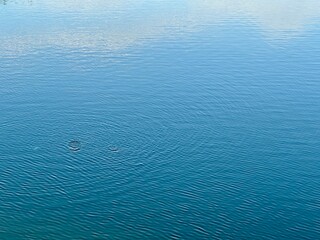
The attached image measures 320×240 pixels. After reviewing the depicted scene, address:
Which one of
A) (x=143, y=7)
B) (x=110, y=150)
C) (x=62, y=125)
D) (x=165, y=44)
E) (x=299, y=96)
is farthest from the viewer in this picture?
(x=143, y=7)

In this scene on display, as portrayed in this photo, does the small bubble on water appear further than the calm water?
Yes

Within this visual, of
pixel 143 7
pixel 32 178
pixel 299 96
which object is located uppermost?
pixel 143 7

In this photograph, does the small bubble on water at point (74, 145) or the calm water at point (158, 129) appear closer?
the calm water at point (158, 129)

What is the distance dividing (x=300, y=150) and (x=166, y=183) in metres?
9.29

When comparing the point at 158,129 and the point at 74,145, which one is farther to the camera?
the point at 158,129

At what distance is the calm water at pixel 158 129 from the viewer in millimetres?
26438

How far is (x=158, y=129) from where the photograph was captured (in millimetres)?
34281

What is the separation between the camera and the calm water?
86.7ft

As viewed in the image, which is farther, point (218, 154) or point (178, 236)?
point (218, 154)

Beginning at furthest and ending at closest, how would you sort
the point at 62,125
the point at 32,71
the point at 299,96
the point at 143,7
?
the point at 143,7, the point at 32,71, the point at 299,96, the point at 62,125

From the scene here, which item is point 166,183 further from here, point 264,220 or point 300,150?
point 300,150

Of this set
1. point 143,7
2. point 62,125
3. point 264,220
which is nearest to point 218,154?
point 264,220

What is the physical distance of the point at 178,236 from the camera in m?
25.2

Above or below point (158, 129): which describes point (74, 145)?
below
